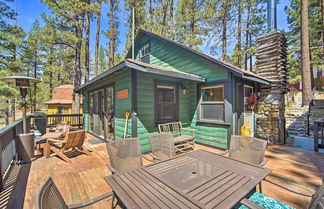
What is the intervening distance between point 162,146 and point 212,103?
282 cm

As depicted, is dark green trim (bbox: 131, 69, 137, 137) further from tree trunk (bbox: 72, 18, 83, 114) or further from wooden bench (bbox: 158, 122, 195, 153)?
tree trunk (bbox: 72, 18, 83, 114)

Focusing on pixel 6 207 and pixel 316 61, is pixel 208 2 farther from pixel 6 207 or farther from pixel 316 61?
pixel 6 207

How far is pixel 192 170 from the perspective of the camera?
161cm

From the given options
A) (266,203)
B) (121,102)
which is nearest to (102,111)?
(121,102)

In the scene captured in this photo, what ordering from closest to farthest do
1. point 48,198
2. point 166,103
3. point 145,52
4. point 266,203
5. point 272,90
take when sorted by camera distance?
point 48,198
point 266,203
point 166,103
point 272,90
point 145,52

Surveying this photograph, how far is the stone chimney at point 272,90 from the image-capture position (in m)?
5.33

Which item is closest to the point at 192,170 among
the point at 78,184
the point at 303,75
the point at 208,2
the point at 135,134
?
the point at 78,184

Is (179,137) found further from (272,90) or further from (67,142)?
(272,90)

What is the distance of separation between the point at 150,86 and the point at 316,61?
49.6ft

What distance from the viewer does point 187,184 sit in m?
1.33

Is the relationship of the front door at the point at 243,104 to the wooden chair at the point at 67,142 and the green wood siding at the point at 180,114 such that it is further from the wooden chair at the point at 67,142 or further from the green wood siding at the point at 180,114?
the wooden chair at the point at 67,142

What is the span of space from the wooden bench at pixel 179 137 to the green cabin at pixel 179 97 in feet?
0.65

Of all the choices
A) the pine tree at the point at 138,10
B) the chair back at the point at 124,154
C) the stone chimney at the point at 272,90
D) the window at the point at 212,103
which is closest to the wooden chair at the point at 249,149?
the chair back at the point at 124,154

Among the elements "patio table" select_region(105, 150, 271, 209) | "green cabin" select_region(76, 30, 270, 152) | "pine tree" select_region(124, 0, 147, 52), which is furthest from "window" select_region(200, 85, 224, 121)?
"pine tree" select_region(124, 0, 147, 52)
